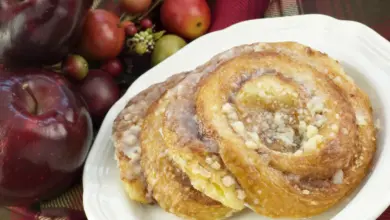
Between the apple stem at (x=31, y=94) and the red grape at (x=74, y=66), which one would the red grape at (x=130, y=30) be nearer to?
the red grape at (x=74, y=66)

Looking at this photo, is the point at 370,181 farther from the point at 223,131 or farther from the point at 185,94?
the point at 185,94

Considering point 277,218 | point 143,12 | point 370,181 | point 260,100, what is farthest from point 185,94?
point 143,12

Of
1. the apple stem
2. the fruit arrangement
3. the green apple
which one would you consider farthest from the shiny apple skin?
the green apple

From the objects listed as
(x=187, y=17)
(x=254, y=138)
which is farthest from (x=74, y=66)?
(x=254, y=138)

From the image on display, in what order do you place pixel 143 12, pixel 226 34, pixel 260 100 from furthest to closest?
1. pixel 143 12
2. pixel 226 34
3. pixel 260 100

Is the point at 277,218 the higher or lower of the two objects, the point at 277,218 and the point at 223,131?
the lower

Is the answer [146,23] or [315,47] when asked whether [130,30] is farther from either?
[315,47]
